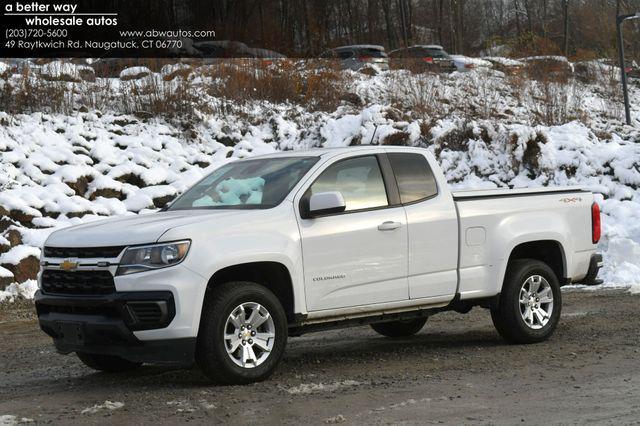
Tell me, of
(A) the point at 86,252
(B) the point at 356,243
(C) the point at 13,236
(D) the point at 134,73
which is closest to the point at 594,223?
(B) the point at 356,243

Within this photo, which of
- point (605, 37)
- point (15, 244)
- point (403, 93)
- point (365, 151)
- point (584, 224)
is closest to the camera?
point (365, 151)

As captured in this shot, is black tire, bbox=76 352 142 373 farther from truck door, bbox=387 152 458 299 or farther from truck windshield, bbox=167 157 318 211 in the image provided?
truck door, bbox=387 152 458 299

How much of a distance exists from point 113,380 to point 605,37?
3814 centimetres

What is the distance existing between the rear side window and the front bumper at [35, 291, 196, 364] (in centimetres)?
254

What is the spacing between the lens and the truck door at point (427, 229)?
8.33 meters

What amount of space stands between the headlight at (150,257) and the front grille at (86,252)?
11 cm

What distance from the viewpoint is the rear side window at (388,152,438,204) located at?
336 inches

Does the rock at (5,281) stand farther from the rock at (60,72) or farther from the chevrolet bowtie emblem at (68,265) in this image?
the rock at (60,72)

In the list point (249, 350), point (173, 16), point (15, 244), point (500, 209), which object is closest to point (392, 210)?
point (500, 209)

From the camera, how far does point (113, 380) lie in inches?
313

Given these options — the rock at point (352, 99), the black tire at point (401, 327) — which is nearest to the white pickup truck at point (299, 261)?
the black tire at point (401, 327)

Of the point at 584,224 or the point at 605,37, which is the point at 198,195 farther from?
the point at 605,37

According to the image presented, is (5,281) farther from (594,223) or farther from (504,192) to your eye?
(594,223)

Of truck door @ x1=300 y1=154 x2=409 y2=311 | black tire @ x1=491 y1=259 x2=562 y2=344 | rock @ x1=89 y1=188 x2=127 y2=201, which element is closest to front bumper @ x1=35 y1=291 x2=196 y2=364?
truck door @ x1=300 y1=154 x2=409 y2=311
